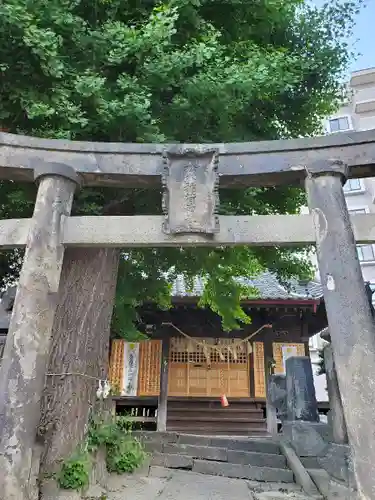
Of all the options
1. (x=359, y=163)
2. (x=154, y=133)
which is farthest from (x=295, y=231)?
(x=154, y=133)

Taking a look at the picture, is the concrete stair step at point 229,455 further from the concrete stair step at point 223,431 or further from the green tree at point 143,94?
the concrete stair step at point 223,431

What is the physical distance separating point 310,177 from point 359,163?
1.90 feet

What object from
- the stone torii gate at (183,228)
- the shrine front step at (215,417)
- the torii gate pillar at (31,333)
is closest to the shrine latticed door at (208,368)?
the shrine front step at (215,417)

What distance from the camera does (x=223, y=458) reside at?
737cm

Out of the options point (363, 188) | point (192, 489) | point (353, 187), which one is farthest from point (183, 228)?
point (353, 187)

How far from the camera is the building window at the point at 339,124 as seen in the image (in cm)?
2448

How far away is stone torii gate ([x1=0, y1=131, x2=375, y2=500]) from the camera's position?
352 centimetres

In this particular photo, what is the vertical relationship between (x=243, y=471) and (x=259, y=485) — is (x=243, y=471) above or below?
above

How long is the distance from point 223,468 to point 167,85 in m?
6.30

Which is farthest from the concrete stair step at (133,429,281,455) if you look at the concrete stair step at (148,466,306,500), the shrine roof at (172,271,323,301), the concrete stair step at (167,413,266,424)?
the shrine roof at (172,271,323,301)

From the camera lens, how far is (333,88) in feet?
24.1

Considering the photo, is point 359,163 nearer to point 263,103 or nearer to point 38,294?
point 263,103

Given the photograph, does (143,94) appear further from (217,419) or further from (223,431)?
(223,431)

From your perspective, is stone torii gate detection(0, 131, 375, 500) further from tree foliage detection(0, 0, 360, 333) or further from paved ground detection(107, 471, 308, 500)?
paved ground detection(107, 471, 308, 500)
